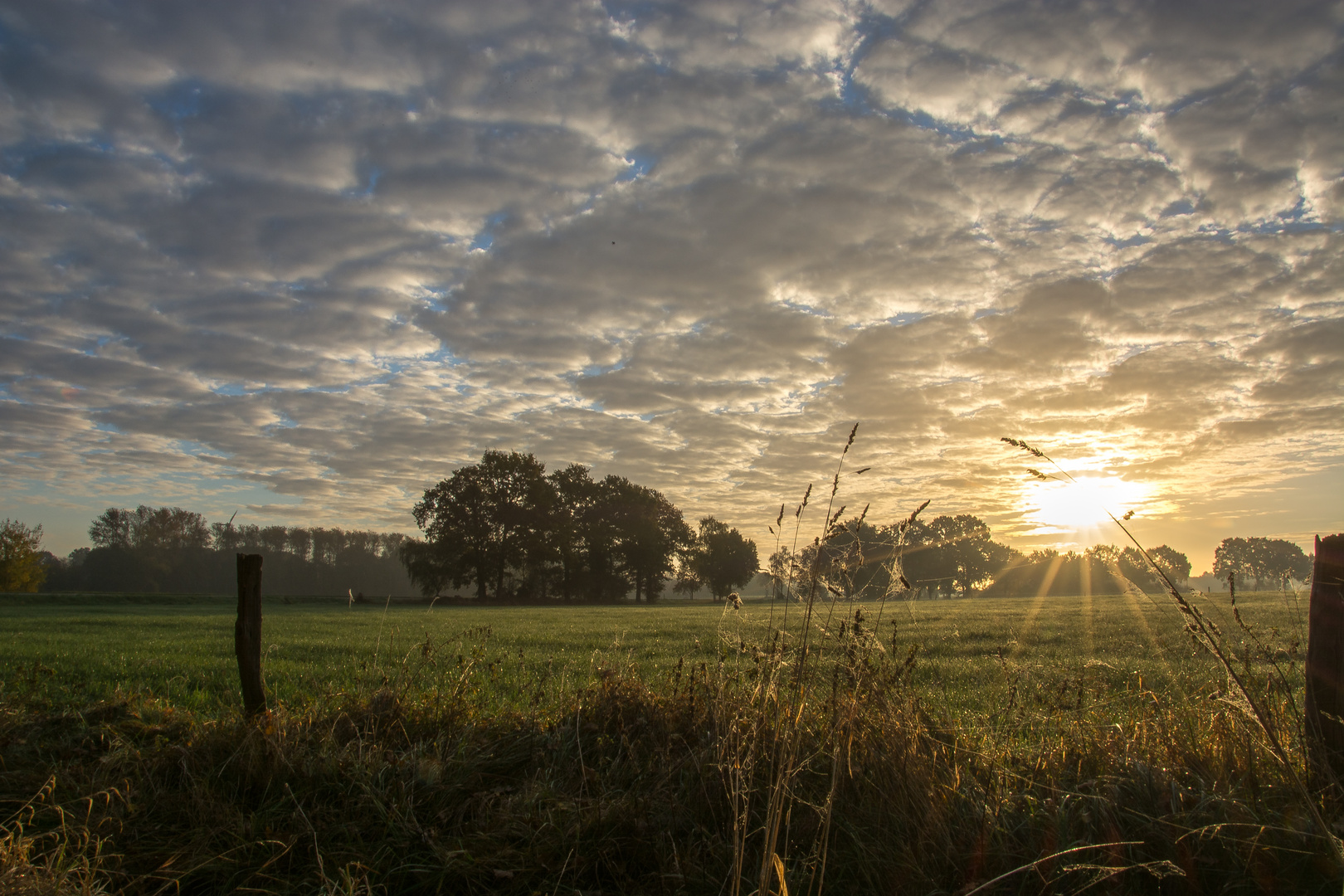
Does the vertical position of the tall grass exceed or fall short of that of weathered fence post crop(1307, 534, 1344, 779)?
it falls short

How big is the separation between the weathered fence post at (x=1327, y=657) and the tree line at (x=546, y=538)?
5913cm

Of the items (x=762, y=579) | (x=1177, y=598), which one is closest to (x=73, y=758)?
(x=762, y=579)

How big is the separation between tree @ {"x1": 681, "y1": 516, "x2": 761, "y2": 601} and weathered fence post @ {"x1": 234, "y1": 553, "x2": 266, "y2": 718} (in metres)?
80.1

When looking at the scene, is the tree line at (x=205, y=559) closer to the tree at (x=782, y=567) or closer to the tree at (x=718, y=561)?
the tree at (x=718, y=561)

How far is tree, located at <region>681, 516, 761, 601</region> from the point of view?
8625cm

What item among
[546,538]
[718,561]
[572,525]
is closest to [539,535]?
[546,538]

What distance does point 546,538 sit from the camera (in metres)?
68.3

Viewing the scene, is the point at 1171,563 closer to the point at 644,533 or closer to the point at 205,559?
the point at 644,533

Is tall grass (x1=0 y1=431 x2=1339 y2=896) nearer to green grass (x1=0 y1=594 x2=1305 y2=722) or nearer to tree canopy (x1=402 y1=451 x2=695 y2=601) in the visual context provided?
green grass (x1=0 y1=594 x2=1305 y2=722)

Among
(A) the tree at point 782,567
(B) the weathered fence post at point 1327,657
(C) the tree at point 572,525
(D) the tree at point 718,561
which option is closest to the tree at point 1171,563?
(B) the weathered fence post at point 1327,657

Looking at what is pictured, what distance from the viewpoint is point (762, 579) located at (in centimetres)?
473

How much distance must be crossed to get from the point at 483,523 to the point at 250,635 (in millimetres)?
63695

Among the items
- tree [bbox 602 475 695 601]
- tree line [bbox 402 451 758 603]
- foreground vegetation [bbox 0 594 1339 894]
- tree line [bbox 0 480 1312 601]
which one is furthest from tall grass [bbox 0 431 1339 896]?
tree [bbox 602 475 695 601]

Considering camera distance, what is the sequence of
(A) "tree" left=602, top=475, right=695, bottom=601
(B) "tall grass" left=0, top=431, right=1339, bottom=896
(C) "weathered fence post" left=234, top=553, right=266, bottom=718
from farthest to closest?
(A) "tree" left=602, top=475, right=695, bottom=601, (C) "weathered fence post" left=234, top=553, right=266, bottom=718, (B) "tall grass" left=0, top=431, right=1339, bottom=896
